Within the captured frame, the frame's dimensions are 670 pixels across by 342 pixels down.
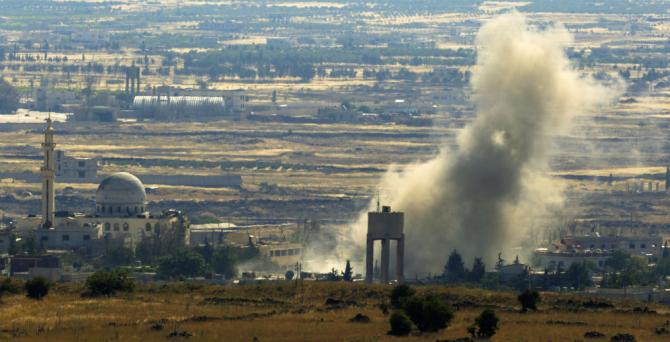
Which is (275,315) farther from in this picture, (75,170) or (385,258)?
(75,170)

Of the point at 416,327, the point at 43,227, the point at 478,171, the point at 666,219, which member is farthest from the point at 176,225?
the point at 416,327

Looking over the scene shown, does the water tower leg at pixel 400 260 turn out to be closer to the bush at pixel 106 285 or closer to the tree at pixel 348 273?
the tree at pixel 348 273

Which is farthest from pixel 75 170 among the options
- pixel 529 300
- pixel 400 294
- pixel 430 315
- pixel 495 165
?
pixel 430 315

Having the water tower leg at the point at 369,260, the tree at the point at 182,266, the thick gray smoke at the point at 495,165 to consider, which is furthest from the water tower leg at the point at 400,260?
the tree at the point at 182,266

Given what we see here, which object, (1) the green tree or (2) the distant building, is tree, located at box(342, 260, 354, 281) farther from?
(2) the distant building

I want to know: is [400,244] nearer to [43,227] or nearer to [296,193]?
[43,227]
